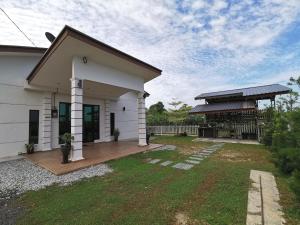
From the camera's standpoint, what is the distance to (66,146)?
6.27 metres

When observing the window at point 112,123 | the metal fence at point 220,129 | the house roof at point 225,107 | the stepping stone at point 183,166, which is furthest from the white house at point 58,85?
the metal fence at point 220,129

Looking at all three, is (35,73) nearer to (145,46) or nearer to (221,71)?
(145,46)

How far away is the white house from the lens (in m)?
6.43

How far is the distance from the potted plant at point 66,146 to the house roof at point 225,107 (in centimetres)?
1157

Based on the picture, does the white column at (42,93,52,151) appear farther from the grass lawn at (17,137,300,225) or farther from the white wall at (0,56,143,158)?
the grass lawn at (17,137,300,225)

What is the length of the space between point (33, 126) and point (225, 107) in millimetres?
13180

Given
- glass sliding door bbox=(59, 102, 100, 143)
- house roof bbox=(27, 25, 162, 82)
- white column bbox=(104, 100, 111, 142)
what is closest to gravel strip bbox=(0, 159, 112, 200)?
house roof bbox=(27, 25, 162, 82)

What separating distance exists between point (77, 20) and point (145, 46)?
13.8ft

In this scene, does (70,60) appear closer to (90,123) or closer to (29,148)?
(29,148)

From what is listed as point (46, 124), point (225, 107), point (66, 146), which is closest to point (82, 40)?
point (66, 146)

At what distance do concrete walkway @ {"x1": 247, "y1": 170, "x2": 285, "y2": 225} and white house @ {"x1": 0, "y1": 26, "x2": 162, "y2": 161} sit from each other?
18.0ft

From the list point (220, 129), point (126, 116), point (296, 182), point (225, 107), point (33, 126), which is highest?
point (225, 107)

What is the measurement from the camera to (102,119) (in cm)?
1255

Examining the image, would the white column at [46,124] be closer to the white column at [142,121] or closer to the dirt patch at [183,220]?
the white column at [142,121]
